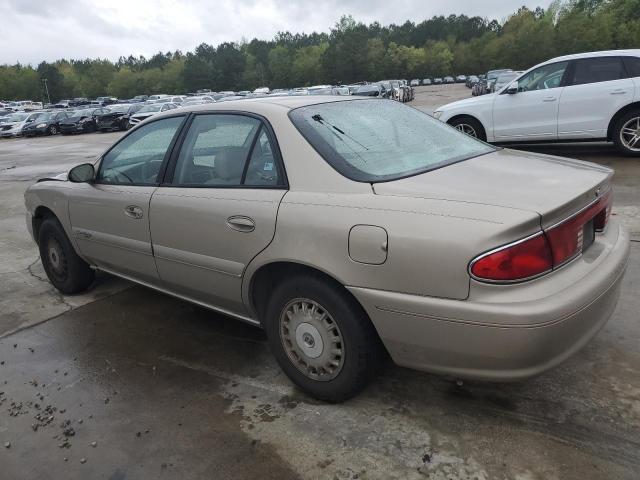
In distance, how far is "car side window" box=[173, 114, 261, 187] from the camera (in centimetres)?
308

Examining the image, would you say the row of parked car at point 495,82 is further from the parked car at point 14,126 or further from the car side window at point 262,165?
the parked car at point 14,126

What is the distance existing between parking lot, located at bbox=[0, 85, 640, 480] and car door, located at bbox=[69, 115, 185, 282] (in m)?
0.58

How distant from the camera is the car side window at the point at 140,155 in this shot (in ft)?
11.7

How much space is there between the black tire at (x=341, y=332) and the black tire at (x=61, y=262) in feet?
7.91

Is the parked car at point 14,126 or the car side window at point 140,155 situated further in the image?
the parked car at point 14,126

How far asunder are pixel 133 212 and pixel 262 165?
1.15m

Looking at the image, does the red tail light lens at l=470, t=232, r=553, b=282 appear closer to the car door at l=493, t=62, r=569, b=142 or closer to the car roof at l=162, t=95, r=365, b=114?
the car roof at l=162, t=95, r=365, b=114

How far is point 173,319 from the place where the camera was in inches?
160

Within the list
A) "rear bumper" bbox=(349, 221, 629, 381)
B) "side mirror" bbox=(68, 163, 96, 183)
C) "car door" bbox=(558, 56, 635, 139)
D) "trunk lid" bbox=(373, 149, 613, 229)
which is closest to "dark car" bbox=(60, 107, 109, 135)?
"car door" bbox=(558, 56, 635, 139)

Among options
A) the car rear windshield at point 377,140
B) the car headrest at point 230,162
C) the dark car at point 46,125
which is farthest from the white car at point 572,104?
the dark car at point 46,125

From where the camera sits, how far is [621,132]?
805 centimetres

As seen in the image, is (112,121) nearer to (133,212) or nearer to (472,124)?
(472,124)

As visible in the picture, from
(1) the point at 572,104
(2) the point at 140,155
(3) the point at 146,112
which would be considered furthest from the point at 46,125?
(2) the point at 140,155

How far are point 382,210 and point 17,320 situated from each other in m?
3.36
